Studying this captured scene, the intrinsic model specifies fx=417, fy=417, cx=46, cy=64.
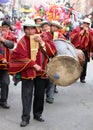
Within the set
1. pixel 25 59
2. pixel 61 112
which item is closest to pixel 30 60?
pixel 25 59

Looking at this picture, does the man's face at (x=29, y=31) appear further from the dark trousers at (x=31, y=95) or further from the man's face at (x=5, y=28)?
the man's face at (x=5, y=28)

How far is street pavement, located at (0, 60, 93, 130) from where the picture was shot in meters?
6.82

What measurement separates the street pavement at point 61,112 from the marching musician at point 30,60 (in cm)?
35

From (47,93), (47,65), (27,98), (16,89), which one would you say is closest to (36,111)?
(27,98)

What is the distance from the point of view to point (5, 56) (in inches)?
295

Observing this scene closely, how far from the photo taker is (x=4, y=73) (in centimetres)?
766

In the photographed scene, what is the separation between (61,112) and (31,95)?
1.23 meters

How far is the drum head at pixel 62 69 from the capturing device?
635cm

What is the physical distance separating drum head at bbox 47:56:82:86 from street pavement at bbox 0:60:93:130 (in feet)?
2.86

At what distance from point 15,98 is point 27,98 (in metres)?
2.04

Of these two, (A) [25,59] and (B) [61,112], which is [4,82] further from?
(A) [25,59]

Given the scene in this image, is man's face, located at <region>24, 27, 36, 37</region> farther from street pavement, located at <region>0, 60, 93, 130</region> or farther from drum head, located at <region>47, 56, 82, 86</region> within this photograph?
street pavement, located at <region>0, 60, 93, 130</region>

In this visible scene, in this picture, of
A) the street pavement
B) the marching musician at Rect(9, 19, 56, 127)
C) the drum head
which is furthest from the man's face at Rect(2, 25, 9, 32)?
the drum head

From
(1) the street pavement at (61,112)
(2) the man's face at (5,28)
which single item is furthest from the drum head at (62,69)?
(2) the man's face at (5,28)
